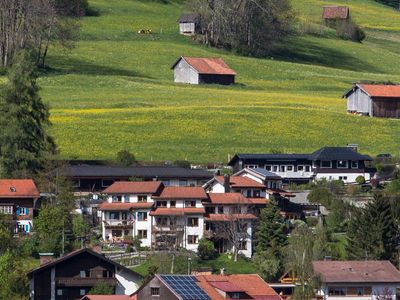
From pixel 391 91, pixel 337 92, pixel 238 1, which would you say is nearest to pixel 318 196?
pixel 391 91

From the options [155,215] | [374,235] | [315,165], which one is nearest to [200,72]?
[315,165]

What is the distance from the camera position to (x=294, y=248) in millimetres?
75312

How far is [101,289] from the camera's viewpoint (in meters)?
68.6

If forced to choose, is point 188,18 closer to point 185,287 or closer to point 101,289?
point 101,289

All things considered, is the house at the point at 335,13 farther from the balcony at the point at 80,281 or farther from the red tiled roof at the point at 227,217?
the balcony at the point at 80,281

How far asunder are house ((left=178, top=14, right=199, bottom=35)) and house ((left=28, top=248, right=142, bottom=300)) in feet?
283

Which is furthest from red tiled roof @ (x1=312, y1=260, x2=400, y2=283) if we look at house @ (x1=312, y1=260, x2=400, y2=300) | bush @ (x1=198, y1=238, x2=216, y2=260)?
bush @ (x1=198, y1=238, x2=216, y2=260)

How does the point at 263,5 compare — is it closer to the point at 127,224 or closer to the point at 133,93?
the point at 133,93

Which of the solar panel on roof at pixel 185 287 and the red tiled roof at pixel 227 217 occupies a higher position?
the red tiled roof at pixel 227 217

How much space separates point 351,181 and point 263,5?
58402 mm

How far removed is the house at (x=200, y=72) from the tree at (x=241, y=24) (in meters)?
15.4

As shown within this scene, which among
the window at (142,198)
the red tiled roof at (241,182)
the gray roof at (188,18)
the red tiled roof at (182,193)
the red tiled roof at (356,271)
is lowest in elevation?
the red tiled roof at (356,271)

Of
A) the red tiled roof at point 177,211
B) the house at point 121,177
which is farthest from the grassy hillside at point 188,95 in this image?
the red tiled roof at point 177,211

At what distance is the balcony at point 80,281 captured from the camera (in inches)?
2712
